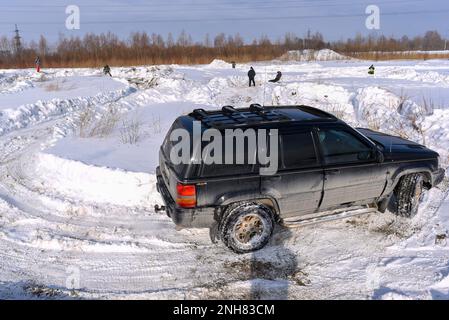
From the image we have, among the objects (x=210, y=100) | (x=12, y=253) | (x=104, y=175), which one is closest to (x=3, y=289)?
(x=12, y=253)

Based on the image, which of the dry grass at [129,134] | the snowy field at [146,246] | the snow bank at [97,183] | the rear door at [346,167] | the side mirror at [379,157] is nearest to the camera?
the snowy field at [146,246]

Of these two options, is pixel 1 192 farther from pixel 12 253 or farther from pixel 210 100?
pixel 210 100

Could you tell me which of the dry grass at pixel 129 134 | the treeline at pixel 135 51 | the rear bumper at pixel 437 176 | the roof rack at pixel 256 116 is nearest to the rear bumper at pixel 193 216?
the roof rack at pixel 256 116

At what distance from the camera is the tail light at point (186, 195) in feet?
13.8

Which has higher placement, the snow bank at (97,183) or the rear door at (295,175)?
the rear door at (295,175)

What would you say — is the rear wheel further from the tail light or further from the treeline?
the treeline

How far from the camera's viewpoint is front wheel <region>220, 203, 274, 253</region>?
445 centimetres

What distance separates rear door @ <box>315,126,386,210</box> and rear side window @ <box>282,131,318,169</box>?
0.14 m

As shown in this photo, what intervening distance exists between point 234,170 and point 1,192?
4.69m

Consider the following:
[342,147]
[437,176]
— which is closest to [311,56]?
[437,176]

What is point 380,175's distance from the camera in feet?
16.5

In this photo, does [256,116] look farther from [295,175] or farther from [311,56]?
[311,56]

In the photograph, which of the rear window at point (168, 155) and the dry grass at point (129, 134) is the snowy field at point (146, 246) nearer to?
the dry grass at point (129, 134)

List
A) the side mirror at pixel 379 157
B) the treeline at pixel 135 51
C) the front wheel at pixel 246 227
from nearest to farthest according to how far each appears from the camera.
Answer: the front wheel at pixel 246 227 → the side mirror at pixel 379 157 → the treeline at pixel 135 51
